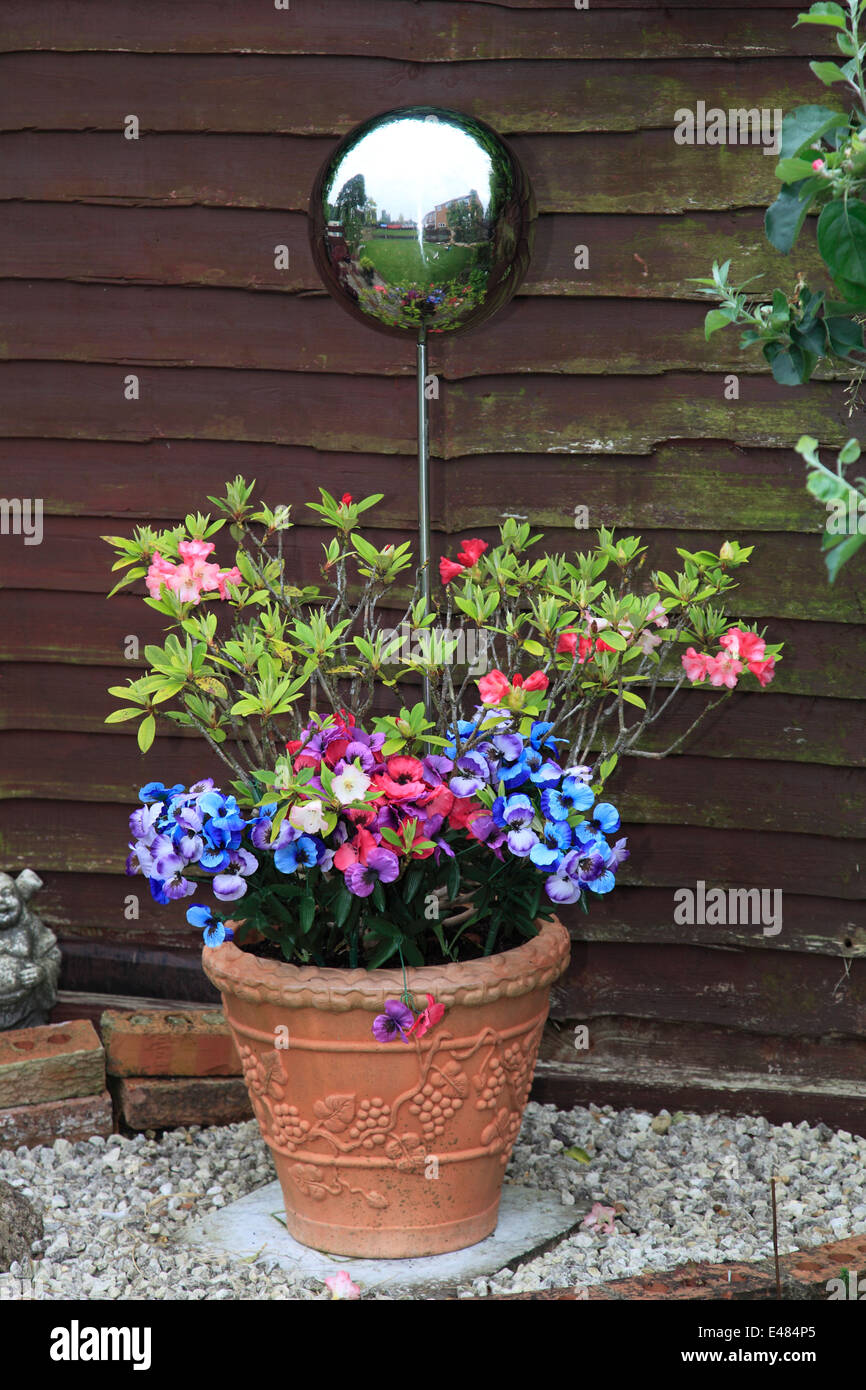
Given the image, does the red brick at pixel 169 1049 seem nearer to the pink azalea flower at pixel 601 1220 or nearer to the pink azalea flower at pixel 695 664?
the pink azalea flower at pixel 601 1220

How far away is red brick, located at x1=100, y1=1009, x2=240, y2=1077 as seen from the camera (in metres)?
2.61

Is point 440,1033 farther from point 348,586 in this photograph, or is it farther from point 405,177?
point 405,177

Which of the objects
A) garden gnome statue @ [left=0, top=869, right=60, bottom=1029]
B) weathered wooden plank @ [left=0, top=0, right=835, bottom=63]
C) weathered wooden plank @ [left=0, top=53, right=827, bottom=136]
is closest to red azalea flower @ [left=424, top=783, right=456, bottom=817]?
garden gnome statue @ [left=0, top=869, right=60, bottom=1029]

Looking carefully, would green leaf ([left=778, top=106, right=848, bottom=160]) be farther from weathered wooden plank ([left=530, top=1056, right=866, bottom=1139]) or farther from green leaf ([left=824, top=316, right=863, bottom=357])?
weathered wooden plank ([left=530, top=1056, right=866, bottom=1139])

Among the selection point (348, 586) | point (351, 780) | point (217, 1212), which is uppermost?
point (348, 586)

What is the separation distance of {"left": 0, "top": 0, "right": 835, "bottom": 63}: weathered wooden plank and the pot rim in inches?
61.9

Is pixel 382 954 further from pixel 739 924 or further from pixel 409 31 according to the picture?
pixel 409 31

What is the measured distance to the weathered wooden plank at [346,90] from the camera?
246 centimetres

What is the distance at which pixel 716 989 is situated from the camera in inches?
105

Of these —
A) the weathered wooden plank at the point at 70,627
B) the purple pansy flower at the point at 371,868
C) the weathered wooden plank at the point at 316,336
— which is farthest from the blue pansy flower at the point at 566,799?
the weathered wooden plank at the point at 316,336

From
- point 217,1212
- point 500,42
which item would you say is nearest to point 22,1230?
point 217,1212

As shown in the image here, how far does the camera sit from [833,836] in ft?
8.43
